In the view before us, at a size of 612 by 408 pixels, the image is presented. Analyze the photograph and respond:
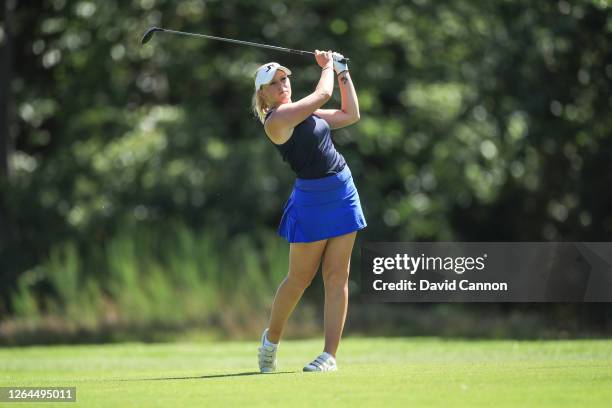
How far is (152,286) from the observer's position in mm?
14445

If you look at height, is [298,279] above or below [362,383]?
above

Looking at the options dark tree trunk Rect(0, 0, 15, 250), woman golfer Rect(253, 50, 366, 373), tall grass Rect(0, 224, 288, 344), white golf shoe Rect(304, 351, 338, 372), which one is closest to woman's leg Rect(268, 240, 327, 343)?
woman golfer Rect(253, 50, 366, 373)

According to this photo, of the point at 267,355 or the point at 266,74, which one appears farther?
the point at 267,355

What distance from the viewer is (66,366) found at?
30.5 ft

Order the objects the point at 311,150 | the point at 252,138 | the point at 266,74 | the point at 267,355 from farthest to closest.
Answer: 1. the point at 252,138
2. the point at 267,355
3. the point at 266,74
4. the point at 311,150

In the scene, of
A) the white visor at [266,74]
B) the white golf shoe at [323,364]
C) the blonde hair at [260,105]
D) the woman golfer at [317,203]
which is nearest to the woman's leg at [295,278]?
the woman golfer at [317,203]

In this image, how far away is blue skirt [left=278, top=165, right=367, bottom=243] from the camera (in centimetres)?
662

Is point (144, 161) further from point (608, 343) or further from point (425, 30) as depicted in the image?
point (608, 343)

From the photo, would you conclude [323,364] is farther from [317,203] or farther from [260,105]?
[260,105]

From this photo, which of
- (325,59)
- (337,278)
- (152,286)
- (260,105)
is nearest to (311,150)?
(260,105)

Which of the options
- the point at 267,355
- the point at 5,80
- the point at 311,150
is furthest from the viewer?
the point at 5,80

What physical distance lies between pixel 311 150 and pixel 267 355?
1333 mm

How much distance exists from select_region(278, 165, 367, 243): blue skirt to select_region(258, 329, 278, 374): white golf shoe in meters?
0.69

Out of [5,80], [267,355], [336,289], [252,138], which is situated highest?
[5,80]
